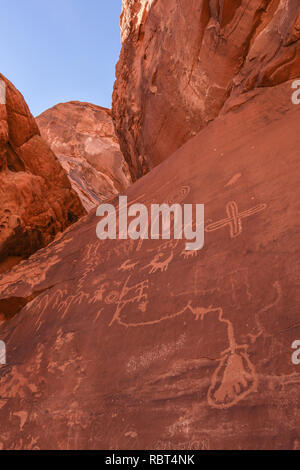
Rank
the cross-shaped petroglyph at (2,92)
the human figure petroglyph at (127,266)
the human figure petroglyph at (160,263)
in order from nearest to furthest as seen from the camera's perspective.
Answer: the human figure petroglyph at (160,263) → the human figure petroglyph at (127,266) → the cross-shaped petroglyph at (2,92)

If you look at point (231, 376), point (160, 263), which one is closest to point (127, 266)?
point (160, 263)

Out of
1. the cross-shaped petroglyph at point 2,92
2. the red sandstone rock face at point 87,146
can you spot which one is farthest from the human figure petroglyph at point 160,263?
the red sandstone rock face at point 87,146

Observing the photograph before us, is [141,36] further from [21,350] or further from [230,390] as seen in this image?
[230,390]

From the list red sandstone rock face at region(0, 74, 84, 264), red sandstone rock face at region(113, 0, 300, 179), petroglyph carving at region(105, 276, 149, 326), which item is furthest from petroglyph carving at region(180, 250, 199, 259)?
red sandstone rock face at region(0, 74, 84, 264)

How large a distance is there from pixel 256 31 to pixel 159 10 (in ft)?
5.94

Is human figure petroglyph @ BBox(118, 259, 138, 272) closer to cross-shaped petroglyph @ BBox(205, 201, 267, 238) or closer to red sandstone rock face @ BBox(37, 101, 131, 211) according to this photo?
cross-shaped petroglyph @ BBox(205, 201, 267, 238)

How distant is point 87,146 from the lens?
12.7 metres

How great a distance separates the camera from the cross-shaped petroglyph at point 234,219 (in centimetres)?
206

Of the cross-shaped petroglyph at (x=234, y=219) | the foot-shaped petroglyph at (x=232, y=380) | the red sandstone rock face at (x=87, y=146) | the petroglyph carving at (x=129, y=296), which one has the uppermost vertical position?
the red sandstone rock face at (x=87, y=146)

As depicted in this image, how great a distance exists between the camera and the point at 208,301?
183 centimetres

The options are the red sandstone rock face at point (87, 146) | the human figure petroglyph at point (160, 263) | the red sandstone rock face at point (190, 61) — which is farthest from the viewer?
the red sandstone rock face at point (87, 146)

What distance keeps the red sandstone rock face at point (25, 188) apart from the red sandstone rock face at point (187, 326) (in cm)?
120

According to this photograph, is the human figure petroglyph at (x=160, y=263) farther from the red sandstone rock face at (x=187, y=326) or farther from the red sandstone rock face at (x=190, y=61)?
the red sandstone rock face at (x=190, y=61)
